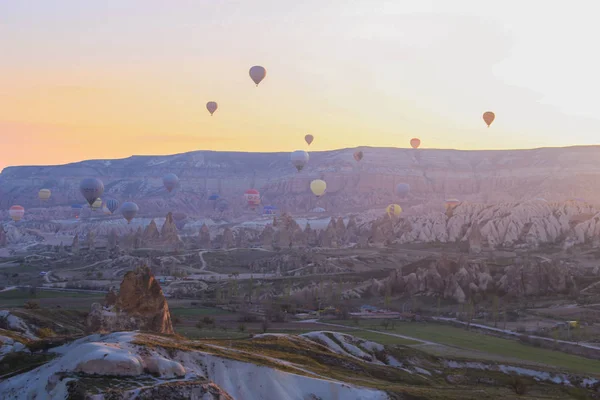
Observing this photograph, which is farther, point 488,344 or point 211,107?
point 211,107

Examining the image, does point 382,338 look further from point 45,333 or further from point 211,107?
point 211,107

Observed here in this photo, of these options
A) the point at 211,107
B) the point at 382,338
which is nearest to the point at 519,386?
the point at 382,338

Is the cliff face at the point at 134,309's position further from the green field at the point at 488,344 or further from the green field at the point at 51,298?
the green field at the point at 51,298

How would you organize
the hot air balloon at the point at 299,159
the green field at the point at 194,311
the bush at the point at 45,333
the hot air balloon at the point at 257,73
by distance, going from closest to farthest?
1. the bush at the point at 45,333
2. the green field at the point at 194,311
3. the hot air balloon at the point at 257,73
4. the hot air balloon at the point at 299,159

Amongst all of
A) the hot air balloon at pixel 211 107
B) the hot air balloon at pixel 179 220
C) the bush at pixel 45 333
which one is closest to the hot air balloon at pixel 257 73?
the hot air balloon at pixel 211 107

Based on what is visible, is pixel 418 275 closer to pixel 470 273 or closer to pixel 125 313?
pixel 470 273

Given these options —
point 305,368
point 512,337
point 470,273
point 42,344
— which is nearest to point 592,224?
point 470,273

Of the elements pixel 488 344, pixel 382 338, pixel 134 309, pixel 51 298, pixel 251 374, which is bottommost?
pixel 488 344
